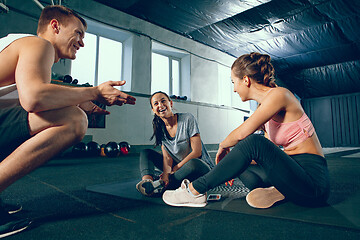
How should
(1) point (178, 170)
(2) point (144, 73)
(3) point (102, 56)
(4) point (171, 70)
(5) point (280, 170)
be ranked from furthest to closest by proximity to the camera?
(4) point (171, 70), (2) point (144, 73), (3) point (102, 56), (1) point (178, 170), (5) point (280, 170)

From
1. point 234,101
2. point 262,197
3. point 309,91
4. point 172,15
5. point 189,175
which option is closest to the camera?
point 262,197

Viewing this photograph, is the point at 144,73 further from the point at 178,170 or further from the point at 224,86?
the point at 178,170

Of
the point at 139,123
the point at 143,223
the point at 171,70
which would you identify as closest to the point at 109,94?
the point at 143,223

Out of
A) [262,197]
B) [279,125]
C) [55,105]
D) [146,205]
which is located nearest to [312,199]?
[262,197]

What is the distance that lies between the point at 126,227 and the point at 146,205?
13.2 inches

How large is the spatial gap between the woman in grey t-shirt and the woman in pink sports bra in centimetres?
21

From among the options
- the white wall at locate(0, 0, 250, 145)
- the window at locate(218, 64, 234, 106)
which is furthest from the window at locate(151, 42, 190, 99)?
the window at locate(218, 64, 234, 106)

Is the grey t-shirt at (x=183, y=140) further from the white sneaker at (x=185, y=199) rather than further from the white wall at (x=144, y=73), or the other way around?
the white wall at (x=144, y=73)

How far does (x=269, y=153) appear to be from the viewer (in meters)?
1.00

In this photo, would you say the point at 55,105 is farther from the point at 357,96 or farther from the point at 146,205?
the point at 357,96

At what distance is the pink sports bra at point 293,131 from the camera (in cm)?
112

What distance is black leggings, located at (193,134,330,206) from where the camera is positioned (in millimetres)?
991

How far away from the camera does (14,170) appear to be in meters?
0.84

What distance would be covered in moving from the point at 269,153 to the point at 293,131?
0.74ft
